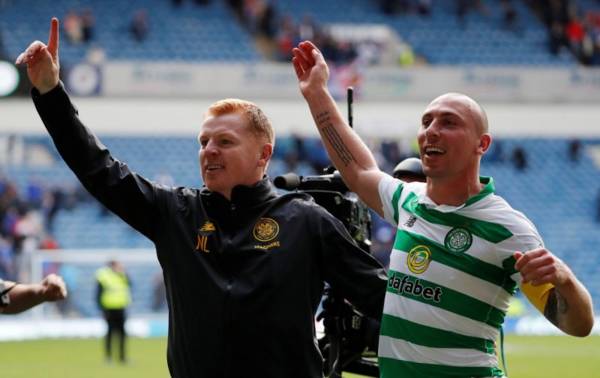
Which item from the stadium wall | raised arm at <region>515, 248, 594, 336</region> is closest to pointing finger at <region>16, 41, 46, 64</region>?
raised arm at <region>515, 248, 594, 336</region>

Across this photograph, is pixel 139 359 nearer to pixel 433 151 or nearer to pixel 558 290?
pixel 433 151

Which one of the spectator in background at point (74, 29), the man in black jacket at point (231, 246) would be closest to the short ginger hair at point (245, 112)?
the man in black jacket at point (231, 246)

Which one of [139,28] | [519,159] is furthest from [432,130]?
[519,159]

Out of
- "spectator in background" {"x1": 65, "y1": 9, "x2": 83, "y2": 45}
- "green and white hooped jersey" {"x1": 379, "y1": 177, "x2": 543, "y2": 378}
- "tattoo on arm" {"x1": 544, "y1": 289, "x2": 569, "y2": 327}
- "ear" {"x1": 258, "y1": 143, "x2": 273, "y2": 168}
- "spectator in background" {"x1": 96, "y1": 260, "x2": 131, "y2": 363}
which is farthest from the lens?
"spectator in background" {"x1": 65, "y1": 9, "x2": 83, "y2": 45}

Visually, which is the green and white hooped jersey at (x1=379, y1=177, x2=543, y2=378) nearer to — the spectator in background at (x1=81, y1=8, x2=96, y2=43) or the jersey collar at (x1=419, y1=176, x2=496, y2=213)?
the jersey collar at (x1=419, y1=176, x2=496, y2=213)

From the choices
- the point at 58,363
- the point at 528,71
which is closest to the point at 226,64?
the point at 528,71

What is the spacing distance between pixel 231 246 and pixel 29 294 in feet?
4.44

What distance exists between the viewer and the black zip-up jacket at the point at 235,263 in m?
4.11

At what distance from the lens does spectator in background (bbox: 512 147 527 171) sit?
3009 centimetres

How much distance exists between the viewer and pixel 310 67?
15.0ft

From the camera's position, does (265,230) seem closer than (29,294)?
Yes

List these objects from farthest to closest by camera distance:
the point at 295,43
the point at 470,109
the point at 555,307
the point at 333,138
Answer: the point at 295,43
the point at 333,138
the point at 470,109
the point at 555,307

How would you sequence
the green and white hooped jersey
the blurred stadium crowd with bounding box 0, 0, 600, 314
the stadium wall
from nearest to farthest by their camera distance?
the green and white hooped jersey < the blurred stadium crowd with bounding box 0, 0, 600, 314 < the stadium wall

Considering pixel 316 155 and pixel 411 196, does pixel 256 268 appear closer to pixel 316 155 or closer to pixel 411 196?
pixel 411 196
